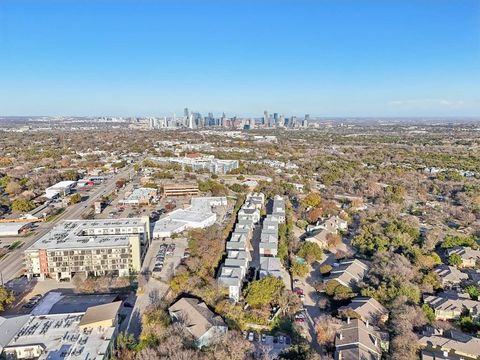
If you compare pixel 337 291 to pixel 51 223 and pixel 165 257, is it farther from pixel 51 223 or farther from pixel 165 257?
pixel 51 223

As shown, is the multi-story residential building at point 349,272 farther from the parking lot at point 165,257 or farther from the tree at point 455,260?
the parking lot at point 165,257

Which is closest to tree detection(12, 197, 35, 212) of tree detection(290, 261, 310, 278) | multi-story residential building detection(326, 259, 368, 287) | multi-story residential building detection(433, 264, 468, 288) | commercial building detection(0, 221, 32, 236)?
commercial building detection(0, 221, 32, 236)

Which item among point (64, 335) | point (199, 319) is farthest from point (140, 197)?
point (199, 319)

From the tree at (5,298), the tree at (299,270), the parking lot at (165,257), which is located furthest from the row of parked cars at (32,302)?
the tree at (299,270)

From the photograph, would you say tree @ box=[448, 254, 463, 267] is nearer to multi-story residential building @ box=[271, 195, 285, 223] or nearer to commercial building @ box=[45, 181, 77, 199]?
multi-story residential building @ box=[271, 195, 285, 223]

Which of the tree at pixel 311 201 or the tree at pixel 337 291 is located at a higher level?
the tree at pixel 311 201

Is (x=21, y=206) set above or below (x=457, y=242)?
above

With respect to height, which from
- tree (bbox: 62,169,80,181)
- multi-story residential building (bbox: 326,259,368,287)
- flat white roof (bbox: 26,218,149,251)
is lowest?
multi-story residential building (bbox: 326,259,368,287)
